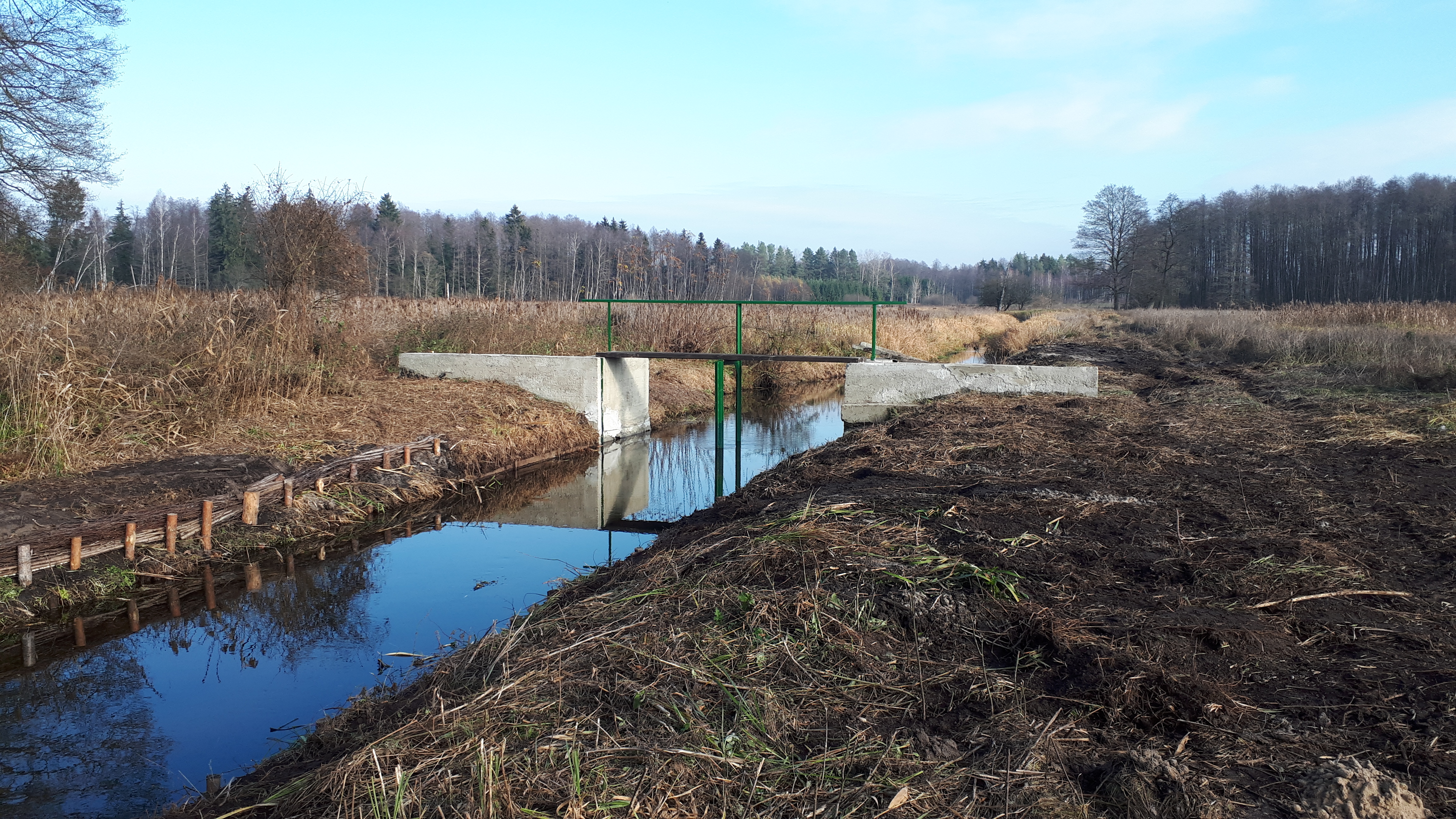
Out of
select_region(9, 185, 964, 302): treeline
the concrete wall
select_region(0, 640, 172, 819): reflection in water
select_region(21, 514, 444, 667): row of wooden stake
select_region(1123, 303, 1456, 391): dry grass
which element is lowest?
select_region(0, 640, 172, 819): reflection in water

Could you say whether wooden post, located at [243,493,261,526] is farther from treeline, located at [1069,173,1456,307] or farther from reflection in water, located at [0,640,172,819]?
treeline, located at [1069,173,1456,307]

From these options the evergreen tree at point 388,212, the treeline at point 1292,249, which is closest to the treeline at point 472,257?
the evergreen tree at point 388,212

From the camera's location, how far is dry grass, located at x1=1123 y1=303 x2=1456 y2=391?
12.9 m

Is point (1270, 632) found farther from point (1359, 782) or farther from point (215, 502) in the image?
point (215, 502)

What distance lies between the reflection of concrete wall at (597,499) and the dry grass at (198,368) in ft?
7.14

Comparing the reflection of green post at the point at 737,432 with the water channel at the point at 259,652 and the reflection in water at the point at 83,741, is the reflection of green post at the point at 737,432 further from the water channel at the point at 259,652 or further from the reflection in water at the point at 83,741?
the reflection in water at the point at 83,741

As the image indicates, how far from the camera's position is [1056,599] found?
382 centimetres

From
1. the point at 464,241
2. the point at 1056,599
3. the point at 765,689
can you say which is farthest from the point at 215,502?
the point at 464,241

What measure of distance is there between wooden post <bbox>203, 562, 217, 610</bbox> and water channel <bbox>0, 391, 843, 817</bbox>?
0.04 meters

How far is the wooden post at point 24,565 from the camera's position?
6012mm

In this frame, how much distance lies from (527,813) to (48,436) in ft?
26.1

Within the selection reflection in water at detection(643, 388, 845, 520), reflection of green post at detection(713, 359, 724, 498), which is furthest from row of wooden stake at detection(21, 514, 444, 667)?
reflection of green post at detection(713, 359, 724, 498)

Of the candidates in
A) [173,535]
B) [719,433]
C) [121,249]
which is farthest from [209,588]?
[121,249]

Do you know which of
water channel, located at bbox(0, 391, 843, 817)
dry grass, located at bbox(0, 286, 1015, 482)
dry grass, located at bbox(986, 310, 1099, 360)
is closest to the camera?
water channel, located at bbox(0, 391, 843, 817)
